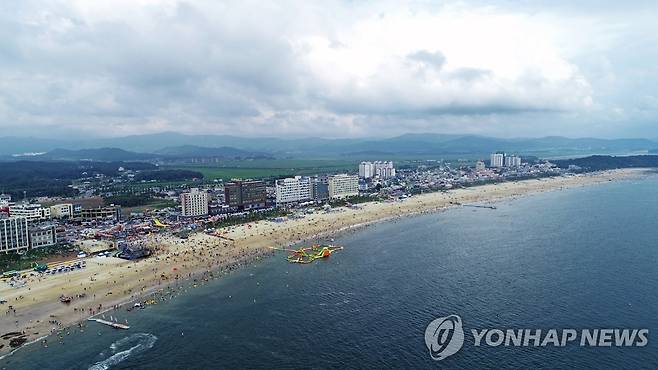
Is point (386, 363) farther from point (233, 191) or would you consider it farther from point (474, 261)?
point (233, 191)

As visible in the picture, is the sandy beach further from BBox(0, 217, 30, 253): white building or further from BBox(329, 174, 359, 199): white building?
BBox(329, 174, 359, 199): white building

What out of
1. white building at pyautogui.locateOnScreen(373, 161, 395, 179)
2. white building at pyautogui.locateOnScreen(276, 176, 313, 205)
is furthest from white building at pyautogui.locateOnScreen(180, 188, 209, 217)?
white building at pyautogui.locateOnScreen(373, 161, 395, 179)

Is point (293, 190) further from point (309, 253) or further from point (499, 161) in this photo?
point (499, 161)

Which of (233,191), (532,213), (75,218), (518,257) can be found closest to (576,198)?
(532,213)

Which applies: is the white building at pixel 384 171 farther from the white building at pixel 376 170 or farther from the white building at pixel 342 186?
the white building at pixel 342 186

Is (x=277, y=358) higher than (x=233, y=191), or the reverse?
(x=233, y=191)
